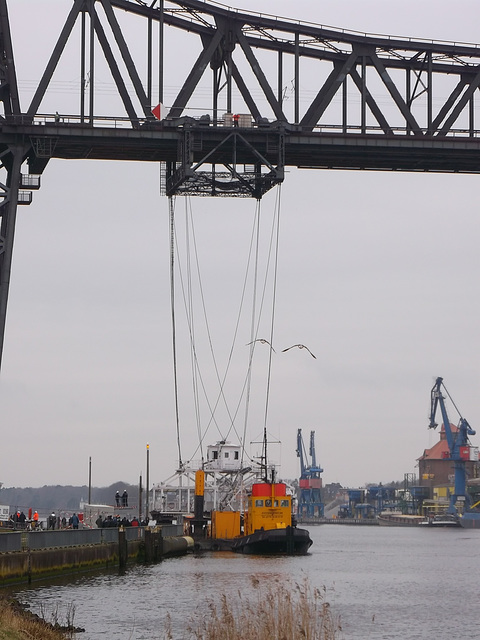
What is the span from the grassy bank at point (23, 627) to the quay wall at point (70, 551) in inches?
327

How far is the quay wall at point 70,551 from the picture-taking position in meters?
39.6

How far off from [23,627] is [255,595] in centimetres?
1769

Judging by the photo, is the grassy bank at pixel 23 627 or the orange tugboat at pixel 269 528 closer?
the grassy bank at pixel 23 627

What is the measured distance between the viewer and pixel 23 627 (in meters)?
27.4

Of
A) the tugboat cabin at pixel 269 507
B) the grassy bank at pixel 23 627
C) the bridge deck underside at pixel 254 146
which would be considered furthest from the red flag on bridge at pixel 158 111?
the tugboat cabin at pixel 269 507

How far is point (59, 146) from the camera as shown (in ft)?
164

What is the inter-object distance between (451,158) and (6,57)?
19529mm

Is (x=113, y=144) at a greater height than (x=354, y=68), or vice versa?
(x=354, y=68)

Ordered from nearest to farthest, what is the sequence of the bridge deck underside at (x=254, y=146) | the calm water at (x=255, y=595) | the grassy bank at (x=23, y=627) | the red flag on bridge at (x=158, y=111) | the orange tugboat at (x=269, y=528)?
the grassy bank at (x=23, y=627) → the calm water at (x=255, y=595) → the bridge deck underside at (x=254, y=146) → the red flag on bridge at (x=158, y=111) → the orange tugboat at (x=269, y=528)

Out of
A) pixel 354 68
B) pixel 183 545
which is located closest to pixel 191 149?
pixel 354 68

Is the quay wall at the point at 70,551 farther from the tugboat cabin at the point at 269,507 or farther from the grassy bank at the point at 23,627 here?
the grassy bank at the point at 23,627

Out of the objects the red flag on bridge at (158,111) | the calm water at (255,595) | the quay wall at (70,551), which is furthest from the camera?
the red flag on bridge at (158,111)

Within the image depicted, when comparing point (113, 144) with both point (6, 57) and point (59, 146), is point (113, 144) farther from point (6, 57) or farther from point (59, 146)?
point (6, 57)

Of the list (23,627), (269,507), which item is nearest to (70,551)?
(23,627)
